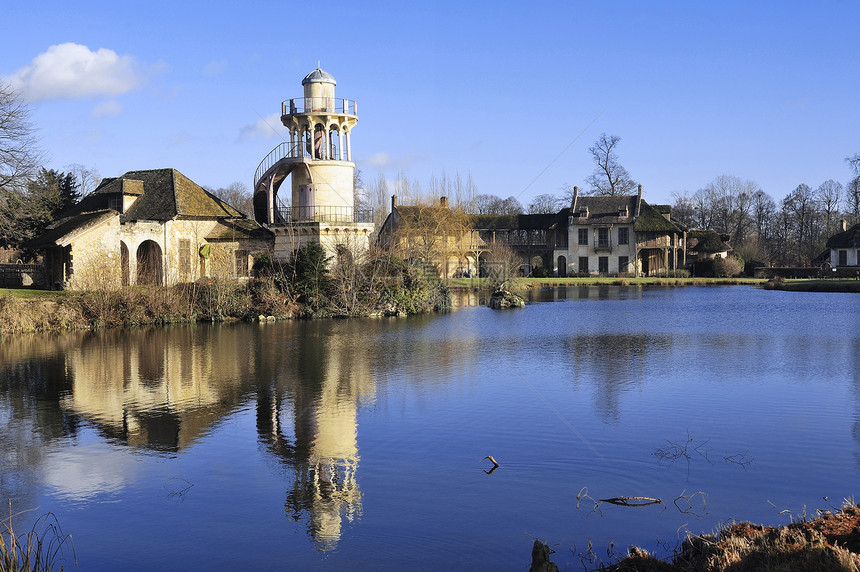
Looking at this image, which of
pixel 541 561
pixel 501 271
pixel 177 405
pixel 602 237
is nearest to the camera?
pixel 541 561

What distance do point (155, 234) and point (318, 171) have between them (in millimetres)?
8444

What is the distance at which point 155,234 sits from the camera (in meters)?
37.5

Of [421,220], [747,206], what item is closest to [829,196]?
[747,206]

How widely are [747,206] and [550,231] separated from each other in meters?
28.6

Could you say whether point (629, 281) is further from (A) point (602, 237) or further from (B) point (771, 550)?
(B) point (771, 550)

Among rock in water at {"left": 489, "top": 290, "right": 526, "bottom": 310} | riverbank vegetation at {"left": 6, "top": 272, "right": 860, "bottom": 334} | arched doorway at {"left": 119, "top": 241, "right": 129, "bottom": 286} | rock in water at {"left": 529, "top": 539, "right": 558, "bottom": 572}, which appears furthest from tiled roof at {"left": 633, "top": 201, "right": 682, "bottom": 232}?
rock in water at {"left": 529, "top": 539, "right": 558, "bottom": 572}

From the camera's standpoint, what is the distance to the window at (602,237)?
217 feet

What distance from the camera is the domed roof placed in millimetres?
37656

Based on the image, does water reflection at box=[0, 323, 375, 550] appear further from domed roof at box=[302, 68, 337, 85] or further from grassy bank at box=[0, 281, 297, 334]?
domed roof at box=[302, 68, 337, 85]

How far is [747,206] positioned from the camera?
83938mm

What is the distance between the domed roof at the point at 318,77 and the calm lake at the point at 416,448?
753 inches

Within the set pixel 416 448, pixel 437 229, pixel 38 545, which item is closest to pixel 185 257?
pixel 437 229

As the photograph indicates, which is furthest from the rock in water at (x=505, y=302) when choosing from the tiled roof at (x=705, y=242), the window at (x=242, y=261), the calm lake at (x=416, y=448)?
the tiled roof at (x=705, y=242)

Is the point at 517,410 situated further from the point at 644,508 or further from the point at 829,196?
the point at 829,196
